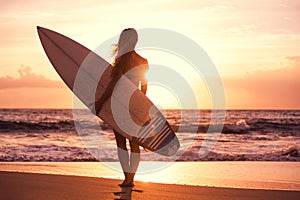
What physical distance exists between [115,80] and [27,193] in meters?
1.50

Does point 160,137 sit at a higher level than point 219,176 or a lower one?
higher

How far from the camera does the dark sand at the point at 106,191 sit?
15.9ft

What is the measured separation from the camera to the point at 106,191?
516 centimetres

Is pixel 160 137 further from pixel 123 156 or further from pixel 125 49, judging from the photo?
pixel 125 49

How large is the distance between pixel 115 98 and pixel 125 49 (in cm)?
67

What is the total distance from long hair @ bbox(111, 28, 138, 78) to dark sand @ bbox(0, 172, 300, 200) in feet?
4.04

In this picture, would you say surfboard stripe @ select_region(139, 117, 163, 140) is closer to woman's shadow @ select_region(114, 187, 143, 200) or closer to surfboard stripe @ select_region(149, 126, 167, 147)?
surfboard stripe @ select_region(149, 126, 167, 147)

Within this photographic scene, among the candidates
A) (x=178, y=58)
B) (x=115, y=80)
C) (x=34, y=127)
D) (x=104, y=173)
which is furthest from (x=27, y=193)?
(x=34, y=127)

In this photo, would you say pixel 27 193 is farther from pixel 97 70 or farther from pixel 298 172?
pixel 298 172

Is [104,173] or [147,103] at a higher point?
[147,103]

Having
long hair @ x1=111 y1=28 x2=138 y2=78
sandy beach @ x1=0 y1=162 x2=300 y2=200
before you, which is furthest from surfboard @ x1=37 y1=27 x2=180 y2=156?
sandy beach @ x1=0 y1=162 x2=300 y2=200

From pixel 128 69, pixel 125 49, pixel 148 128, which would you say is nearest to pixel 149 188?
pixel 148 128

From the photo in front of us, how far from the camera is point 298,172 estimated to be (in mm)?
7961

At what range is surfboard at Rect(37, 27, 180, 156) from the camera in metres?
5.83
